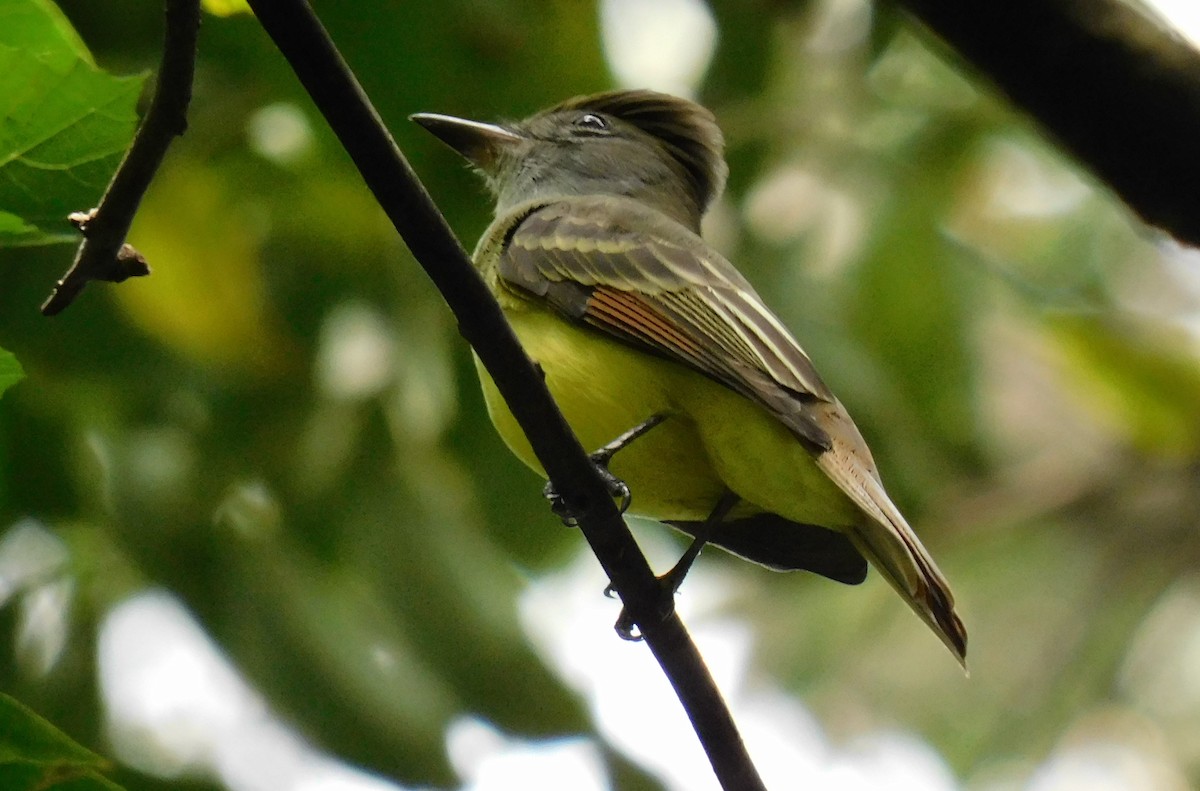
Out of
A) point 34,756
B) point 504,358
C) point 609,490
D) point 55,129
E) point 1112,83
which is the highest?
point 1112,83

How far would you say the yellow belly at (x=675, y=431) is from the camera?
302cm

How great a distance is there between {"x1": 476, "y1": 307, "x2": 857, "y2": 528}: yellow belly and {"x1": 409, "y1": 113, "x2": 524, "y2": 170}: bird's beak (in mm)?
1074

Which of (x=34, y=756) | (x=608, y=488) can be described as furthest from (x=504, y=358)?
(x=34, y=756)

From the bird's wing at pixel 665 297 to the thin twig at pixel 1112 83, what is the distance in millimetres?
1156

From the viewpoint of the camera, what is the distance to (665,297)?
328 centimetres

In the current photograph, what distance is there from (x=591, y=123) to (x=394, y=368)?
1.08m

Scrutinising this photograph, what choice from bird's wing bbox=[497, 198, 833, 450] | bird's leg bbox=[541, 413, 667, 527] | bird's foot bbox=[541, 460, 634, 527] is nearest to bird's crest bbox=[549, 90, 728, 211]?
bird's wing bbox=[497, 198, 833, 450]

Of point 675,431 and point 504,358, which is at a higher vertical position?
point 504,358

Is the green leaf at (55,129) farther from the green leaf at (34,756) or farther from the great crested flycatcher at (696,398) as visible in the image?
the great crested flycatcher at (696,398)

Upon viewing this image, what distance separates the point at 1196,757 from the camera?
7.59 metres

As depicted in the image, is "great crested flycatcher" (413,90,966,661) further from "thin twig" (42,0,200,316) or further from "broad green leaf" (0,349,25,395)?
"broad green leaf" (0,349,25,395)

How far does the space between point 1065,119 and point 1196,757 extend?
265 inches

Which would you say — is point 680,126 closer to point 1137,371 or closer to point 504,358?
point 1137,371

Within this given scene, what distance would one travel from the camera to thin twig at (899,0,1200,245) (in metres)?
1.71
